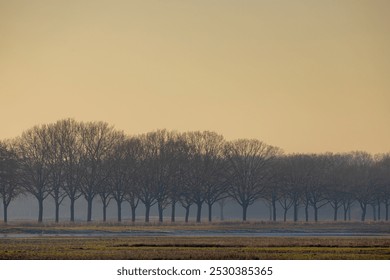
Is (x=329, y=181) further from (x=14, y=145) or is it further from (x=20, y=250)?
(x=20, y=250)

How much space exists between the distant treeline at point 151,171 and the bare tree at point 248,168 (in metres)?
0.16

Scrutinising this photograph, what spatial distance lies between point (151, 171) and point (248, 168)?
1968cm

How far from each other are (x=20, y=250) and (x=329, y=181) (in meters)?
102

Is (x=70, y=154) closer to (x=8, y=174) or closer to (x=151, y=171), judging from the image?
(x=151, y=171)

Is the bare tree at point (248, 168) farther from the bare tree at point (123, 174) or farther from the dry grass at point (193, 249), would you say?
the dry grass at point (193, 249)

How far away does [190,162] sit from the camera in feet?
487

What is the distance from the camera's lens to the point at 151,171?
475ft

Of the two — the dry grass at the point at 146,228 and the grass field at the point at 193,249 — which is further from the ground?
the dry grass at the point at 146,228

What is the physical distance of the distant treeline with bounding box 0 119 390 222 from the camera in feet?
455

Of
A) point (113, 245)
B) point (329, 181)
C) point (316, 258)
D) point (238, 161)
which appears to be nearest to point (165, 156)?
point (238, 161)

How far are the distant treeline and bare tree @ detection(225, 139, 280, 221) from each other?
16cm

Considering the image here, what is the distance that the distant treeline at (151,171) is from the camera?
455ft

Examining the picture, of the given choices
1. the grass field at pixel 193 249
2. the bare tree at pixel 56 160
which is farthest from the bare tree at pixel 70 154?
the grass field at pixel 193 249

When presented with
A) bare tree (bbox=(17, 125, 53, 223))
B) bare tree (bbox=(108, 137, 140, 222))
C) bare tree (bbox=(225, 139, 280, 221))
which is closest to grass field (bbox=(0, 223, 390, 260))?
bare tree (bbox=(17, 125, 53, 223))
